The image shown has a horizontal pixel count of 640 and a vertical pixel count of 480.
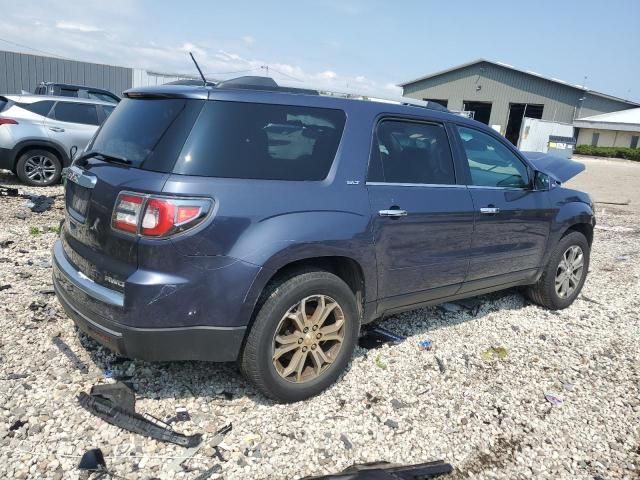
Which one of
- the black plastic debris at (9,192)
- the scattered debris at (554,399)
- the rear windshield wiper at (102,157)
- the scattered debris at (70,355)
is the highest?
the rear windshield wiper at (102,157)

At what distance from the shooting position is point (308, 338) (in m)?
3.13

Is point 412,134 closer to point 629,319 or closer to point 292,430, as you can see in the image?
point 292,430

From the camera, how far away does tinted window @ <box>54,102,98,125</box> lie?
9.81 m

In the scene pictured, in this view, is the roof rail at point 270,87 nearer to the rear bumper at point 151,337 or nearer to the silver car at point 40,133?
the rear bumper at point 151,337

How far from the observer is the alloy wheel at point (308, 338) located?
3049mm

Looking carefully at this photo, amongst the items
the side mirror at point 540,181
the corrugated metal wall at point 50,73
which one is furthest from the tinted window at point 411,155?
the corrugated metal wall at point 50,73

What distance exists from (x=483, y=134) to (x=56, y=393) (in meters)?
3.66

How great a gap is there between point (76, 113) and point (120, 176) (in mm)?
8400

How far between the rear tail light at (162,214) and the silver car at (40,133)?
25.5 feet

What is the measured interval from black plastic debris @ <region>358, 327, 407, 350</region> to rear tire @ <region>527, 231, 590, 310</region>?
1.74 m

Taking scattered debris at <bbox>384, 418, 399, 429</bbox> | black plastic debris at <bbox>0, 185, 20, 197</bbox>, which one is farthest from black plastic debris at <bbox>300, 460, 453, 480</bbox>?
black plastic debris at <bbox>0, 185, 20, 197</bbox>

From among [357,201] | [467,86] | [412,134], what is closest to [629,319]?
[412,134]

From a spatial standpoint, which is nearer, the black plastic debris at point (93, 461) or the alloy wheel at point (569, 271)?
the black plastic debris at point (93, 461)

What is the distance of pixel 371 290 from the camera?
340 cm
